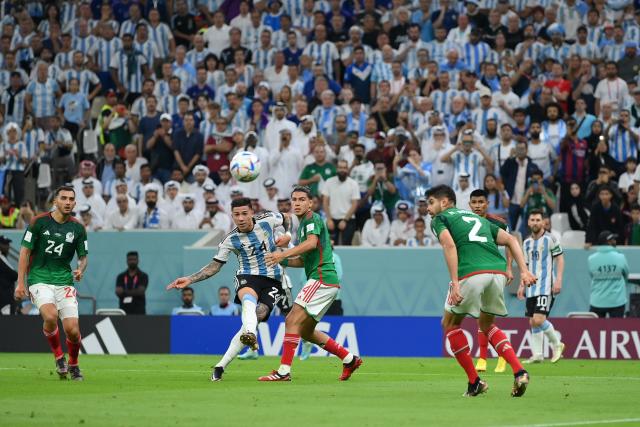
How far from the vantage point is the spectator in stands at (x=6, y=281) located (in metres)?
24.4

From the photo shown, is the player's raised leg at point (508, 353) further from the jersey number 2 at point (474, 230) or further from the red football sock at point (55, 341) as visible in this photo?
the red football sock at point (55, 341)

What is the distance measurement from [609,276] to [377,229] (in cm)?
500

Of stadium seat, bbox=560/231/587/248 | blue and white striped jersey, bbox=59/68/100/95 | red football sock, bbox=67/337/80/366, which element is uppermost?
blue and white striped jersey, bbox=59/68/100/95

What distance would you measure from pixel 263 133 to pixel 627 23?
874 cm

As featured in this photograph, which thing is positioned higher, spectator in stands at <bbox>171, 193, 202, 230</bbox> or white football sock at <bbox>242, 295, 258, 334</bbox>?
white football sock at <bbox>242, 295, 258, 334</bbox>

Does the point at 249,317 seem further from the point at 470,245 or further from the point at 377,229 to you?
the point at 377,229

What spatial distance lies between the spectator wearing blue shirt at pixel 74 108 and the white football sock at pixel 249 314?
15.3m

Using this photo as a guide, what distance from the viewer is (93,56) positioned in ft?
99.5

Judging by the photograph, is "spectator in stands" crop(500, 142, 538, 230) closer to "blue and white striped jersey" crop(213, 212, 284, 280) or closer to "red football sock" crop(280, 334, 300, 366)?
"blue and white striped jersey" crop(213, 212, 284, 280)

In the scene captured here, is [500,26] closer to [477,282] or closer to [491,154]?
[491,154]

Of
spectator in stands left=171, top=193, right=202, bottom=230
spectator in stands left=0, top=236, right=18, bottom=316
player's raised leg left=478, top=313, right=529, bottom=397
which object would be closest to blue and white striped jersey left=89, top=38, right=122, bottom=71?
spectator in stands left=171, top=193, right=202, bottom=230

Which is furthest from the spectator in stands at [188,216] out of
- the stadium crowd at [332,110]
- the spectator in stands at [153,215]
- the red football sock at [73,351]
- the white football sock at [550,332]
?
the red football sock at [73,351]

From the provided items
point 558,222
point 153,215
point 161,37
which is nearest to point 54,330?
point 153,215

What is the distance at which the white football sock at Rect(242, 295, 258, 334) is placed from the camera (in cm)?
1415
